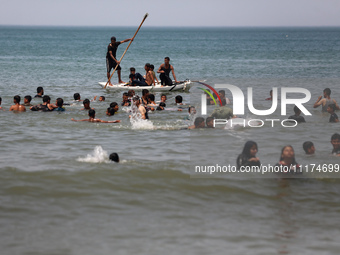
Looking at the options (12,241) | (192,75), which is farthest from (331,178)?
(192,75)

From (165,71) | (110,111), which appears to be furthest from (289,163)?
(165,71)

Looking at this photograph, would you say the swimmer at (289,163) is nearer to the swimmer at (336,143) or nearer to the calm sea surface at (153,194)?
the calm sea surface at (153,194)

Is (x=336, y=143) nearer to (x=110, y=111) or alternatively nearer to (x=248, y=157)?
(x=248, y=157)

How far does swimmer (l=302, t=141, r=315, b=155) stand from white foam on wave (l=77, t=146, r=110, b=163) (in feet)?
17.5

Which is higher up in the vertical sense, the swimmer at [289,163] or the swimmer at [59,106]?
the swimmer at [59,106]

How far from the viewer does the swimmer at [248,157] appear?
12.0 m

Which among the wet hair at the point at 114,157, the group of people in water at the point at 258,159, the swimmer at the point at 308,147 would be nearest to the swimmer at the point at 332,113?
the swimmer at the point at 308,147

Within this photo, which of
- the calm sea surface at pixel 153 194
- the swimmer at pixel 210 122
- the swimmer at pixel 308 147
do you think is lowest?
the calm sea surface at pixel 153 194

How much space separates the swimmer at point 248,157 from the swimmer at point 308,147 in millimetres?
1874

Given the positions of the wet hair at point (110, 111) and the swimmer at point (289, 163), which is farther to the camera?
the wet hair at point (110, 111)

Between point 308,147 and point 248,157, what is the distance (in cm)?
224

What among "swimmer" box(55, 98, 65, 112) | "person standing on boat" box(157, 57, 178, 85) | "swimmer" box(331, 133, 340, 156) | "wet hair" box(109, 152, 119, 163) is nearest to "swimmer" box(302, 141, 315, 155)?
"swimmer" box(331, 133, 340, 156)

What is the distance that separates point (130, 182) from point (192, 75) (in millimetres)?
32466

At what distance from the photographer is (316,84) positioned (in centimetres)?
3553
